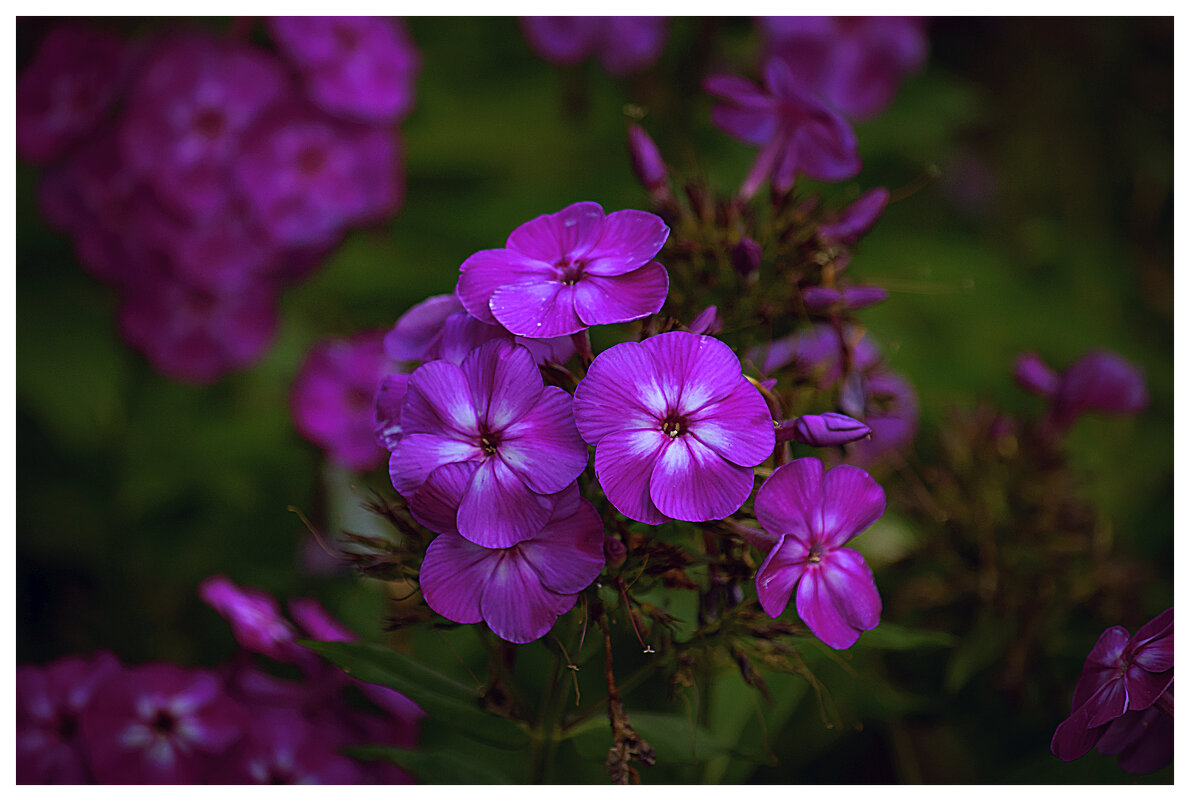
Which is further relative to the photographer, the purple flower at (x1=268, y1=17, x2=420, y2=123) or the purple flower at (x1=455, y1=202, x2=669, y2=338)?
the purple flower at (x1=268, y1=17, x2=420, y2=123)

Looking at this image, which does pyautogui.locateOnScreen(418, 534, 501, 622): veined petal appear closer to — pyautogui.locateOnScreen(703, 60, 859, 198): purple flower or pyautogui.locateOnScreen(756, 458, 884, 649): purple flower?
pyautogui.locateOnScreen(756, 458, 884, 649): purple flower

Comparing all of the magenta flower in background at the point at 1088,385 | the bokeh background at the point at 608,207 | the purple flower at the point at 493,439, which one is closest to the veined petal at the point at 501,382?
the purple flower at the point at 493,439

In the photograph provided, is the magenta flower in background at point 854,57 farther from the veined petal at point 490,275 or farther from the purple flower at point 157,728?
the purple flower at point 157,728

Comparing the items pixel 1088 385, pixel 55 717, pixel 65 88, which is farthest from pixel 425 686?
pixel 65 88

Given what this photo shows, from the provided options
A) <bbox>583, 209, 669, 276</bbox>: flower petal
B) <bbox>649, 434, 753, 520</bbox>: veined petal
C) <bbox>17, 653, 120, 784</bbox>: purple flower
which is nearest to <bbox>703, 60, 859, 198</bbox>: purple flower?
<bbox>583, 209, 669, 276</bbox>: flower petal
